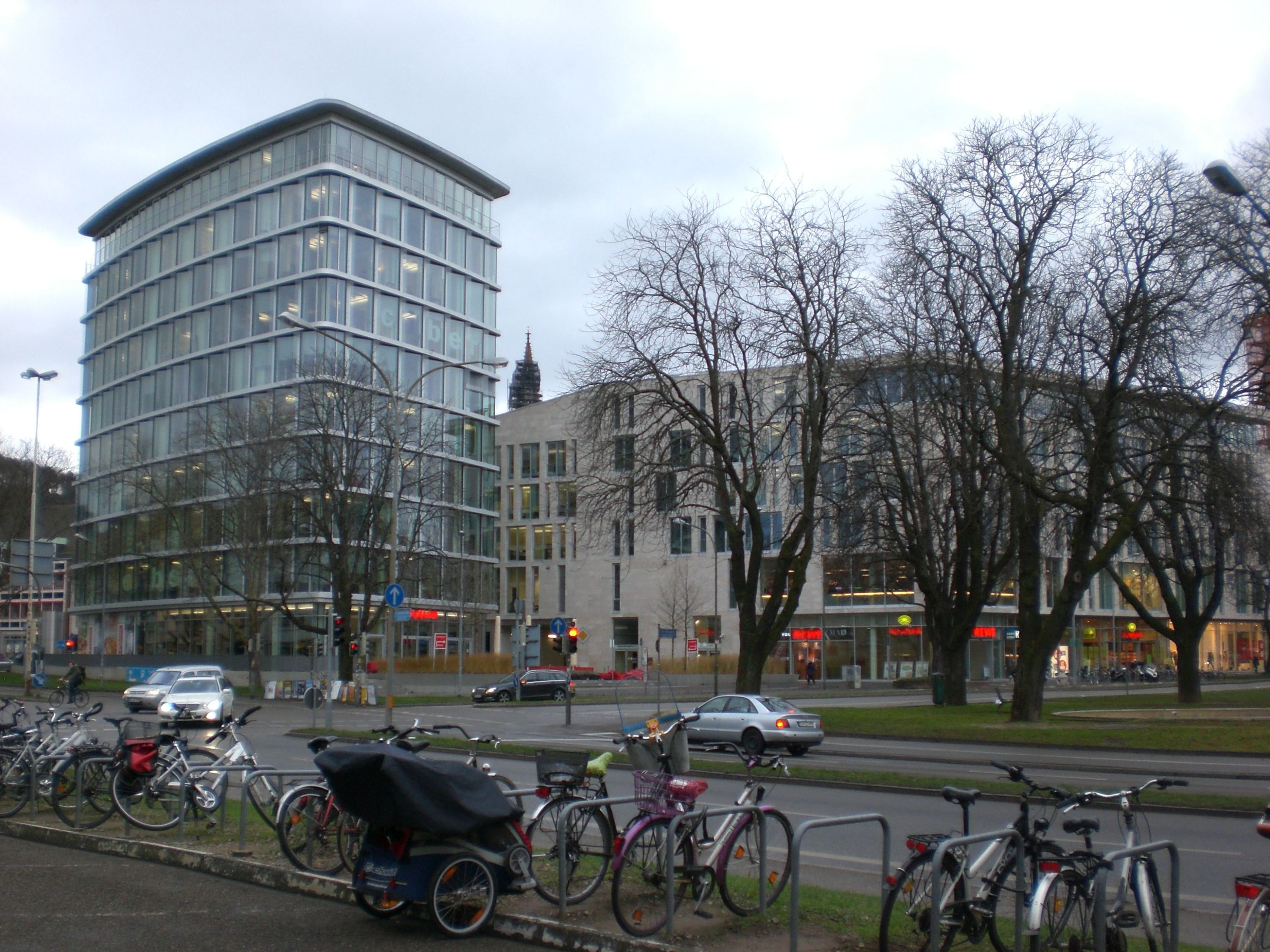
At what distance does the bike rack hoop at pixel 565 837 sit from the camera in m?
7.88

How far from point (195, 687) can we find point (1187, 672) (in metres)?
34.0

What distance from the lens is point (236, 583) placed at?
215 feet

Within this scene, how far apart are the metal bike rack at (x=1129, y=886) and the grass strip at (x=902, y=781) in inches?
304

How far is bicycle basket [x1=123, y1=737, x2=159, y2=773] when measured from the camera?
11.5 m

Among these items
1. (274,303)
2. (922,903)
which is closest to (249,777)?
(922,903)

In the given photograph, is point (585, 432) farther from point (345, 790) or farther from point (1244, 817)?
point (345, 790)

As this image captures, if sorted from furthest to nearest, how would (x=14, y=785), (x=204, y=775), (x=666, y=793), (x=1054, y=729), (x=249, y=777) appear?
Result: 1. (x=1054, y=729)
2. (x=14, y=785)
3. (x=204, y=775)
4. (x=249, y=777)
5. (x=666, y=793)

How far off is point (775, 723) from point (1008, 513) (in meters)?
14.9

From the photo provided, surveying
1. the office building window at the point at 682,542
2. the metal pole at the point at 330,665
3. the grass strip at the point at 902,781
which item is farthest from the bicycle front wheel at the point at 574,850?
the office building window at the point at 682,542

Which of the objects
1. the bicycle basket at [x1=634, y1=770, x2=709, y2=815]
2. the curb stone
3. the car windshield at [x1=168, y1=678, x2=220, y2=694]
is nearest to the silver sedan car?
the car windshield at [x1=168, y1=678, x2=220, y2=694]

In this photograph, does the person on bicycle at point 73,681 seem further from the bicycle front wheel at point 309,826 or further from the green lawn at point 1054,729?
the bicycle front wheel at point 309,826

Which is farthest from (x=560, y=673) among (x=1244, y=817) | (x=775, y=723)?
(x=1244, y=817)

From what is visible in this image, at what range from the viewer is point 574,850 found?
324 inches

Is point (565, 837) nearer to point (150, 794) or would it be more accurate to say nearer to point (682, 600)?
point (150, 794)
